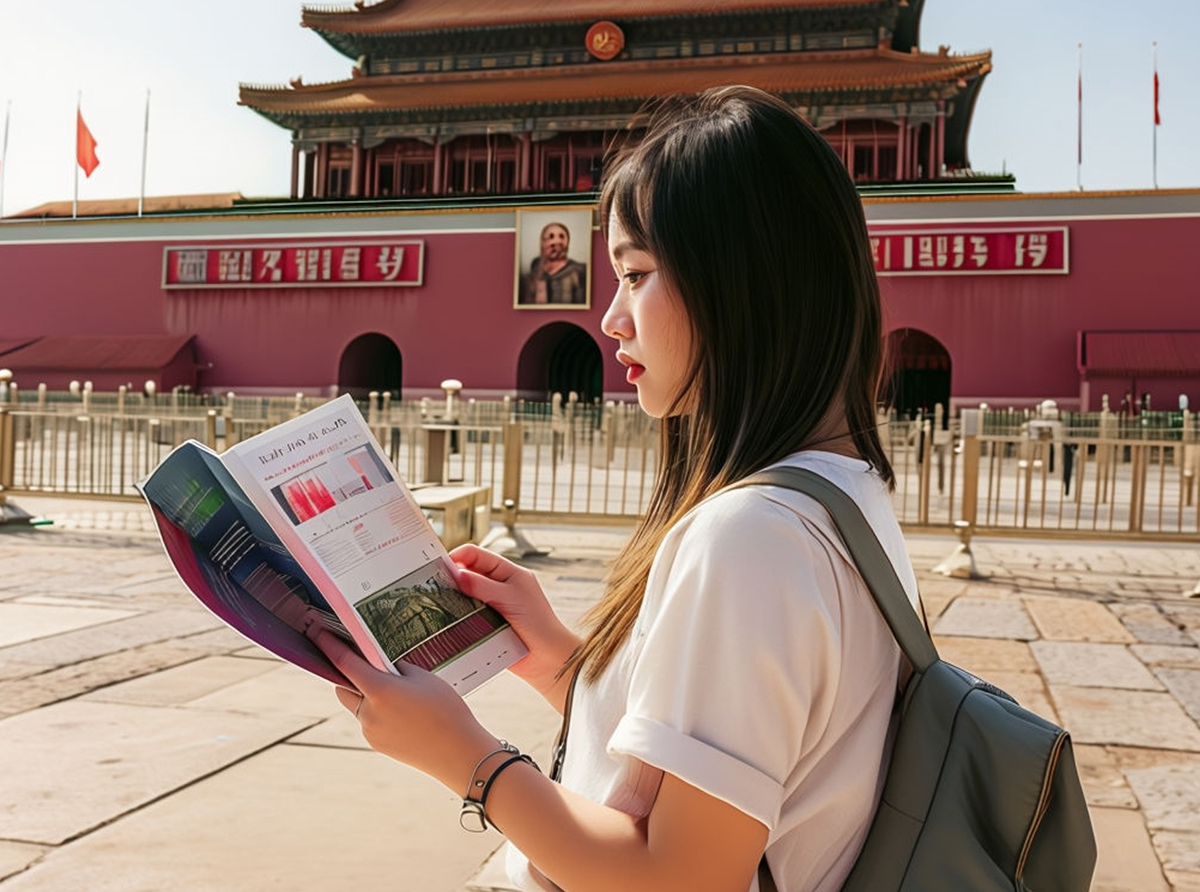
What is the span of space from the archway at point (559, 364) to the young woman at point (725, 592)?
66.9 feet

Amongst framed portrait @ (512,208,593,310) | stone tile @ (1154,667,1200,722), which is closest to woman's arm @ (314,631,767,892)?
stone tile @ (1154,667,1200,722)

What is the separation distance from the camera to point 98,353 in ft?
74.9

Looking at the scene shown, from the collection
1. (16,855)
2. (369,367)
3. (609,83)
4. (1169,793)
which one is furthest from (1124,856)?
(609,83)

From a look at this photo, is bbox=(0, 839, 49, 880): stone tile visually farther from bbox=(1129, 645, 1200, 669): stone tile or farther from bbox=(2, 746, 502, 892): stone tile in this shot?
bbox=(1129, 645, 1200, 669): stone tile

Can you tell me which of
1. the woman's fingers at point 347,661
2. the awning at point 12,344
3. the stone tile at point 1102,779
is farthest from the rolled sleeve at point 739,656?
the awning at point 12,344

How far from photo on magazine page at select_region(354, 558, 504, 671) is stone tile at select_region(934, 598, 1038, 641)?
4.13 metres

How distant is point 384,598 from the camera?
1.19 metres

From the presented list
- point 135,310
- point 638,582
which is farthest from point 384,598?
point 135,310

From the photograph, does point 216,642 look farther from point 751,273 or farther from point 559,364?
point 559,364

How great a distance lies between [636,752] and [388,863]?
164cm

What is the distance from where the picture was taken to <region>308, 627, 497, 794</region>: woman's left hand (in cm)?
107

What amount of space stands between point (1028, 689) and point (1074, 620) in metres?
1.66

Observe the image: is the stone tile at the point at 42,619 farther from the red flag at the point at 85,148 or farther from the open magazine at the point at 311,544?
Result: the red flag at the point at 85,148

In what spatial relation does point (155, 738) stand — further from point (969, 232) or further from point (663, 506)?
point (969, 232)
